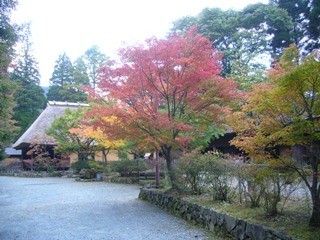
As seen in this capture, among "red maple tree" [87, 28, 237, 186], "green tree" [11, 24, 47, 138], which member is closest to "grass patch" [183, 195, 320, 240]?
"red maple tree" [87, 28, 237, 186]

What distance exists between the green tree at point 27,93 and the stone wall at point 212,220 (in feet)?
79.4

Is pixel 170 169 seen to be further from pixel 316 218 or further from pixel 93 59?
pixel 93 59

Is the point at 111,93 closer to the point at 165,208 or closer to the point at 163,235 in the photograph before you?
the point at 165,208

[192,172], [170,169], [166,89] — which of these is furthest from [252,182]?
[166,89]

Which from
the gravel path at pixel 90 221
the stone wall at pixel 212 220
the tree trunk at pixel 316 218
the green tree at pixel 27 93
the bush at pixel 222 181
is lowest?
the gravel path at pixel 90 221

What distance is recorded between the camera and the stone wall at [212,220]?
410cm

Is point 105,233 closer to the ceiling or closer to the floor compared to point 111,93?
closer to the floor

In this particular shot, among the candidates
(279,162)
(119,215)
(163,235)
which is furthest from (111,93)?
(279,162)

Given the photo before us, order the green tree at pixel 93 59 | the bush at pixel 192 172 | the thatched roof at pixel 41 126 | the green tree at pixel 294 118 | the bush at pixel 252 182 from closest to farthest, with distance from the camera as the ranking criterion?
the green tree at pixel 294 118 → the bush at pixel 252 182 → the bush at pixel 192 172 → the thatched roof at pixel 41 126 → the green tree at pixel 93 59

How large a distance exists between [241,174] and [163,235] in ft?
6.25

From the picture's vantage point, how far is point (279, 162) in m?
4.27

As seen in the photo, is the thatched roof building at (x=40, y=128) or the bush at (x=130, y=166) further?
the thatched roof building at (x=40, y=128)

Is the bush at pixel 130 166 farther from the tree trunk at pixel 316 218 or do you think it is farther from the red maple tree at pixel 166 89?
the tree trunk at pixel 316 218

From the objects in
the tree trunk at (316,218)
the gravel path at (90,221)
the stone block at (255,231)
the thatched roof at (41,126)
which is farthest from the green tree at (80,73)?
the tree trunk at (316,218)
